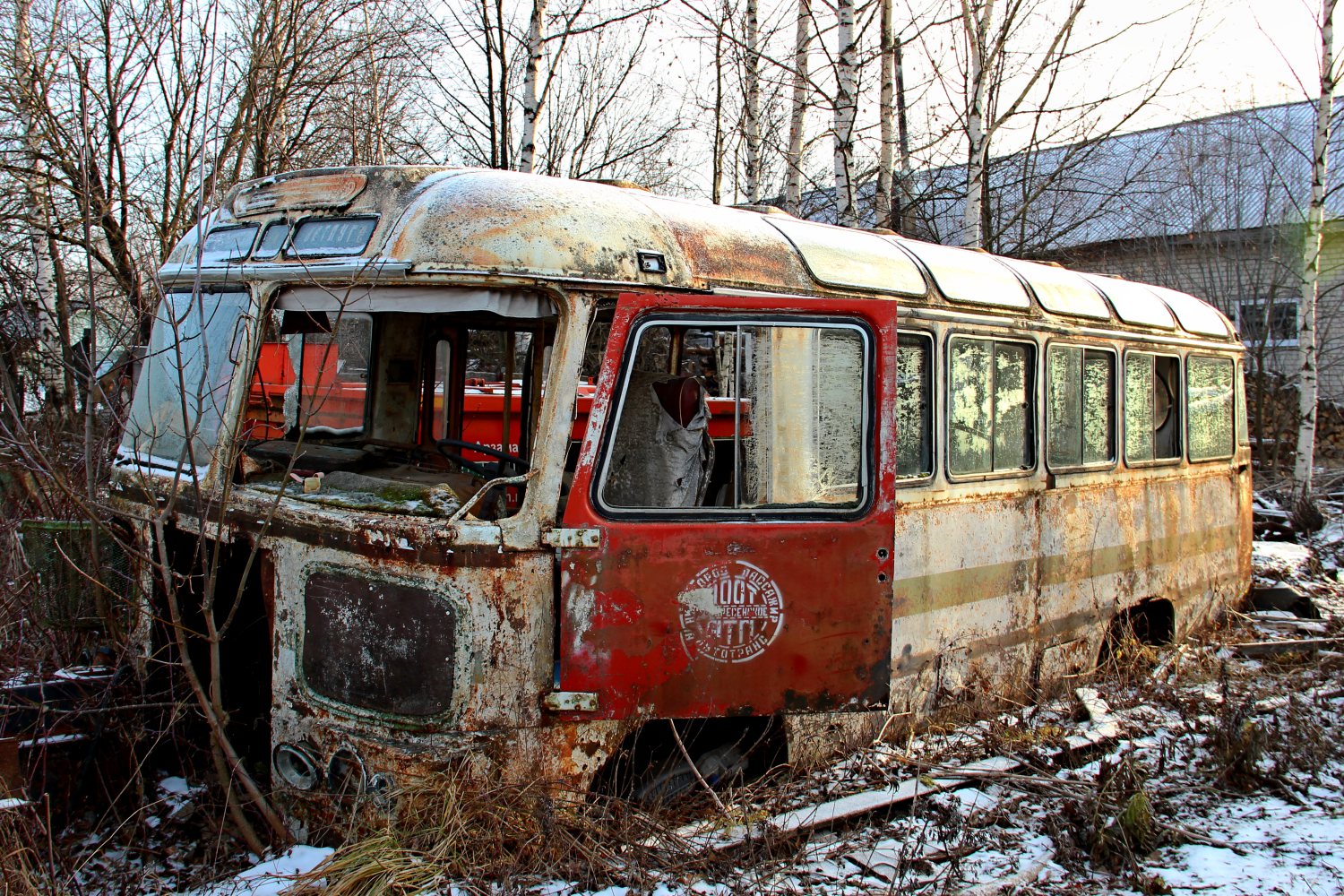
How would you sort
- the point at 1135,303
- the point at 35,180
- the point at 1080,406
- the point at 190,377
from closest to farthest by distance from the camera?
the point at 190,377
the point at 1080,406
the point at 1135,303
the point at 35,180

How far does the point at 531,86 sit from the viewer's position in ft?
36.4

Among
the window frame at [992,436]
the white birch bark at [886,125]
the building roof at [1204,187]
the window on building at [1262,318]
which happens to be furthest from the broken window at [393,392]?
the window on building at [1262,318]

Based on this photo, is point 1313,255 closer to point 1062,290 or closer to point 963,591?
point 1062,290

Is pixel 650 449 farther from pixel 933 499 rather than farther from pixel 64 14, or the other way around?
pixel 64 14

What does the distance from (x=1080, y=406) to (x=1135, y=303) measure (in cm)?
126

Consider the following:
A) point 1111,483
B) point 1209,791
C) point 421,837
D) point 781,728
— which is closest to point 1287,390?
point 1111,483

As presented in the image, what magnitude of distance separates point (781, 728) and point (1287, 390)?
1832cm

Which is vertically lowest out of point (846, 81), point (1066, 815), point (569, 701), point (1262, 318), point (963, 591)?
point (1066, 815)

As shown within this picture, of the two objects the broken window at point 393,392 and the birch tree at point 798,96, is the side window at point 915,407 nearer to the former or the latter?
the broken window at point 393,392

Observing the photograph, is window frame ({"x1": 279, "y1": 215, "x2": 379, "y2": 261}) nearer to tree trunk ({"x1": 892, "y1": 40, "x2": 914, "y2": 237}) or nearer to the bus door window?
the bus door window

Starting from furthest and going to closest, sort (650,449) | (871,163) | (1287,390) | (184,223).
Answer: (1287,390)
(871,163)
(184,223)
(650,449)

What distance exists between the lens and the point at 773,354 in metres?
3.93

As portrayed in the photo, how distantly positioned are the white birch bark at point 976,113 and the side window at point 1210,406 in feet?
13.2

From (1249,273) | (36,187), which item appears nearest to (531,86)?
(36,187)
